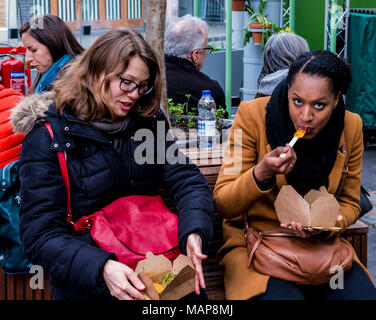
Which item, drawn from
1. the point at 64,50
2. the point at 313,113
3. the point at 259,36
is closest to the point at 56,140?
the point at 313,113

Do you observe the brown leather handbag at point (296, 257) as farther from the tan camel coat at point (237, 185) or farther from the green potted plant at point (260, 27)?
the green potted plant at point (260, 27)

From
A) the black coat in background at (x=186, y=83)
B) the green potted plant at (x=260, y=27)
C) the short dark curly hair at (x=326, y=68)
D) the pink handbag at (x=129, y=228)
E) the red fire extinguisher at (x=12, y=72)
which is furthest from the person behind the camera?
the green potted plant at (x=260, y=27)

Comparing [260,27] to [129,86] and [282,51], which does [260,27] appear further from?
[129,86]

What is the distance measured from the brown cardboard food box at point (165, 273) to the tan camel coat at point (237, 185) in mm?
407

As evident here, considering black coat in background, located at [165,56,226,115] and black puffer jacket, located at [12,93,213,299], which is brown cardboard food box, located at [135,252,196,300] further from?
black coat in background, located at [165,56,226,115]

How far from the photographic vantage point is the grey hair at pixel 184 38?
16.4ft

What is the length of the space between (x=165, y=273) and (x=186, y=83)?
113 inches

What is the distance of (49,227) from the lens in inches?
91.6

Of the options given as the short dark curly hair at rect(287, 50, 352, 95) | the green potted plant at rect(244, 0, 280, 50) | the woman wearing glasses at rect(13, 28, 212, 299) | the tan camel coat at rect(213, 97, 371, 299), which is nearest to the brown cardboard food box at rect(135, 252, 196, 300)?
the woman wearing glasses at rect(13, 28, 212, 299)

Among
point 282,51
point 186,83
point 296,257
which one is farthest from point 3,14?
point 296,257

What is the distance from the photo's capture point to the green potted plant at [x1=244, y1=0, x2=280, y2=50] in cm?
941

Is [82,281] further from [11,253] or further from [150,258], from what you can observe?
[11,253]

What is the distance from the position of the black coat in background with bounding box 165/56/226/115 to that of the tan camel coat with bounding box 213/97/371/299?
7.02 ft

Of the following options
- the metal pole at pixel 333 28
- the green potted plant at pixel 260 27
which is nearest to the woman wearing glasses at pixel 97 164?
the metal pole at pixel 333 28
